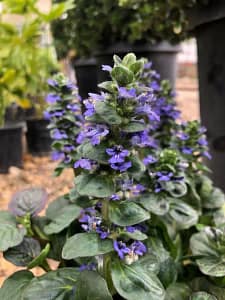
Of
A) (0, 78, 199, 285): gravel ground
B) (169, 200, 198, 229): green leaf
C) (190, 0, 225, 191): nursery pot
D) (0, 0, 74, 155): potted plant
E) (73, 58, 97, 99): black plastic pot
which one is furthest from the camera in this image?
(73, 58, 97, 99): black plastic pot

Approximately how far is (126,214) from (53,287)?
15cm

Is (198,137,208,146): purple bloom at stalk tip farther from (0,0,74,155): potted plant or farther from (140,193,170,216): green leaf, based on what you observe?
(0,0,74,155): potted plant

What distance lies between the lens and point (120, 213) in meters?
0.61

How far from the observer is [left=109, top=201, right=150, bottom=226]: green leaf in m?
0.59

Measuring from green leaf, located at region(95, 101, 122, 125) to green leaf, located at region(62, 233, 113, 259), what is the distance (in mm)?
162

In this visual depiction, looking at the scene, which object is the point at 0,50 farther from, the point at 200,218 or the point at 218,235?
the point at 218,235

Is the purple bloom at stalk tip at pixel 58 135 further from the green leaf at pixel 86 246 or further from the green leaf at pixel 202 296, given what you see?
the green leaf at pixel 202 296

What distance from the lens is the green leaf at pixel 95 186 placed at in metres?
0.58

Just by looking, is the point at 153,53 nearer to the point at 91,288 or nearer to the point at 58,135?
the point at 58,135

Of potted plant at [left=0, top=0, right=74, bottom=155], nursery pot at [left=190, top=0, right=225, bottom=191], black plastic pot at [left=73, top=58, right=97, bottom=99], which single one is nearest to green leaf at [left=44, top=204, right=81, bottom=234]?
nursery pot at [left=190, top=0, right=225, bottom=191]

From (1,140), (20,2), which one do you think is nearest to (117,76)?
(20,2)

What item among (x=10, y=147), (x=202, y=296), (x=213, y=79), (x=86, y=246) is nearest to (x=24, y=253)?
(x=86, y=246)

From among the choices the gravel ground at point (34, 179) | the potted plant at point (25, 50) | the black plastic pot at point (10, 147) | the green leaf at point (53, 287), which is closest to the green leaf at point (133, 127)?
the green leaf at point (53, 287)

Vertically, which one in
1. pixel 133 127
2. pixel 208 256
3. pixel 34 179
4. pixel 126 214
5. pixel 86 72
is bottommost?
pixel 34 179
